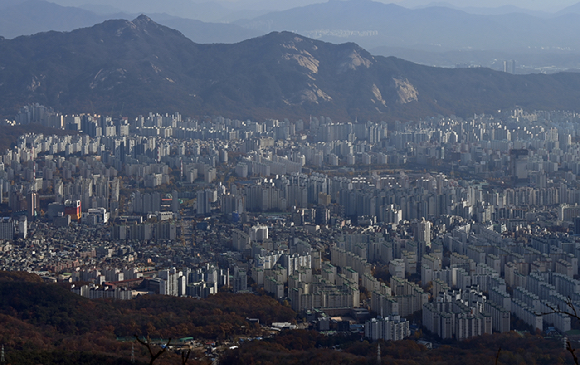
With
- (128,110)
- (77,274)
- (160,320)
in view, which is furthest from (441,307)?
(128,110)

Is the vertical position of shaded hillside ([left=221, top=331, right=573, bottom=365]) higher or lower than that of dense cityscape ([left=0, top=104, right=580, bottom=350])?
lower

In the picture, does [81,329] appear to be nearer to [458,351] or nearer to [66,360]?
[66,360]

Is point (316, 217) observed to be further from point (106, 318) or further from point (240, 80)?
point (240, 80)

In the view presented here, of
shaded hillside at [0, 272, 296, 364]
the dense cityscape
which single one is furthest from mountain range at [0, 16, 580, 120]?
shaded hillside at [0, 272, 296, 364]

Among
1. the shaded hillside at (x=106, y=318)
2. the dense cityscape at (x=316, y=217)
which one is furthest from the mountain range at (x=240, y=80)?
the shaded hillside at (x=106, y=318)

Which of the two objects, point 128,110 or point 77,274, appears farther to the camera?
point 128,110

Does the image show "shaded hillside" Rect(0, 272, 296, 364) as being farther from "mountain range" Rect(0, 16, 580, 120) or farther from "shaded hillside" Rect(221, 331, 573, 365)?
"mountain range" Rect(0, 16, 580, 120)

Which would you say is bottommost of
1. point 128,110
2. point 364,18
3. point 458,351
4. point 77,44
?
point 458,351

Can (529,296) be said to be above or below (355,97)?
below
